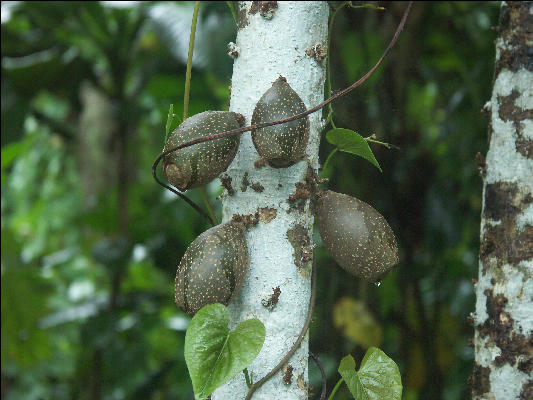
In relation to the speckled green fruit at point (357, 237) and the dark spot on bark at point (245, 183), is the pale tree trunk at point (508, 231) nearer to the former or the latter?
the speckled green fruit at point (357, 237)

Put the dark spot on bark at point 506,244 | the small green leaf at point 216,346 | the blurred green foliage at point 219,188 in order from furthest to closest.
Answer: the blurred green foliage at point 219,188, the dark spot on bark at point 506,244, the small green leaf at point 216,346

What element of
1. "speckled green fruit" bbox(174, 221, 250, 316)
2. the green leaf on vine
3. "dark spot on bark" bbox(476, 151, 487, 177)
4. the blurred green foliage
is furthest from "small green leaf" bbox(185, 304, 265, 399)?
the blurred green foliage

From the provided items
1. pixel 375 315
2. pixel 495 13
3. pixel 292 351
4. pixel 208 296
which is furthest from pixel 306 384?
pixel 495 13

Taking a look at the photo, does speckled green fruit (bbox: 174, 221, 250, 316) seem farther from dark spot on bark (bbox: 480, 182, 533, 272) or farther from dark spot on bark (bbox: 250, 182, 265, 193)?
dark spot on bark (bbox: 480, 182, 533, 272)

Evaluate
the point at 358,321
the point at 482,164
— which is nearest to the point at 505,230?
the point at 482,164

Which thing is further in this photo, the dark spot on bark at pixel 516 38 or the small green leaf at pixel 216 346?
the dark spot on bark at pixel 516 38

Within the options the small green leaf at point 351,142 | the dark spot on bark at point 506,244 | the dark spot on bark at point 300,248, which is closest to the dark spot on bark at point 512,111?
the dark spot on bark at point 506,244

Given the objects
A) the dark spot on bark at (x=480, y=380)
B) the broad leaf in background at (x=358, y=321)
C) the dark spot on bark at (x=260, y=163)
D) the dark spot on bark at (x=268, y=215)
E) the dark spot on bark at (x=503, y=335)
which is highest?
the dark spot on bark at (x=260, y=163)
